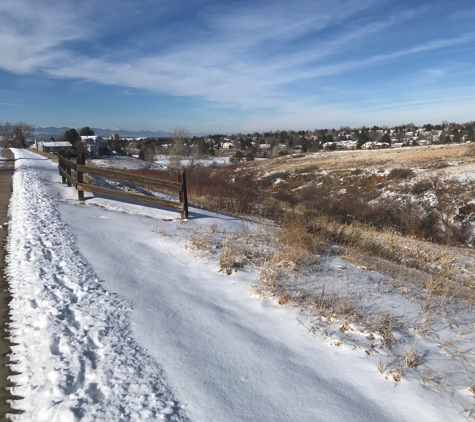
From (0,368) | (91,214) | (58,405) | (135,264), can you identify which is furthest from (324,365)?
(91,214)

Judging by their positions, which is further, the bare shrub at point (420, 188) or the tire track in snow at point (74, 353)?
the bare shrub at point (420, 188)

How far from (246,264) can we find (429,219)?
Answer: 63.2 ft

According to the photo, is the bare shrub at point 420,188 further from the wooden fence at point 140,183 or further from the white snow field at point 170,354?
the white snow field at point 170,354

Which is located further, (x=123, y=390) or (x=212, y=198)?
(x=212, y=198)

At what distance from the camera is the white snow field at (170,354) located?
2.92m

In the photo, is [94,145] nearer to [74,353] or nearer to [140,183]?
[140,183]

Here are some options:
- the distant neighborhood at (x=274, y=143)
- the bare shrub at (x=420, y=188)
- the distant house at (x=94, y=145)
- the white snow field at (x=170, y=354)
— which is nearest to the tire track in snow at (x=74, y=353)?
the white snow field at (x=170, y=354)

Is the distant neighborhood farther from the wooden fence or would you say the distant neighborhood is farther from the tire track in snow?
the tire track in snow

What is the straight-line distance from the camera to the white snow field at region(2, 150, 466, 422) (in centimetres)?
292

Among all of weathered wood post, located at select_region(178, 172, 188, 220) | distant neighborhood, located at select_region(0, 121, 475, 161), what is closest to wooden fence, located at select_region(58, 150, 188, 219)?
weathered wood post, located at select_region(178, 172, 188, 220)

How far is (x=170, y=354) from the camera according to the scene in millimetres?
3598

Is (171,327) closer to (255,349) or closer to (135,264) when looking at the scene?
(255,349)

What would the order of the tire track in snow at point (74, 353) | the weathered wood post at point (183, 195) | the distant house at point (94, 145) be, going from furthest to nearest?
1. the distant house at point (94, 145)
2. the weathered wood post at point (183, 195)
3. the tire track in snow at point (74, 353)

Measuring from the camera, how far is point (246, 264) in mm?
6262
